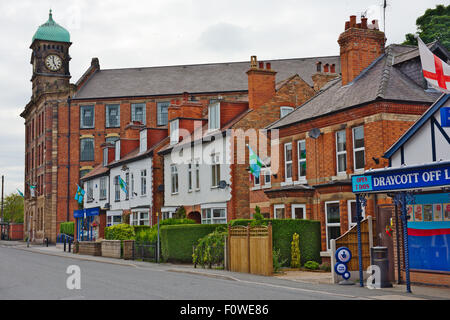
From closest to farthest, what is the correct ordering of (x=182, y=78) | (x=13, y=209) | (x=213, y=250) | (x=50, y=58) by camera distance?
(x=213, y=250)
(x=182, y=78)
(x=50, y=58)
(x=13, y=209)

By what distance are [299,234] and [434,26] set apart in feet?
77.9

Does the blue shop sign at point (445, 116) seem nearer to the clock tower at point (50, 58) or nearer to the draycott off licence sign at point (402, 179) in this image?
the draycott off licence sign at point (402, 179)

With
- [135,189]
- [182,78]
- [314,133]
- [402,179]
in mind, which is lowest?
[402,179]

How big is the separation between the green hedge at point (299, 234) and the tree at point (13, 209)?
9251cm

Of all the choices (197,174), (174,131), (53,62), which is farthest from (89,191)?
(53,62)

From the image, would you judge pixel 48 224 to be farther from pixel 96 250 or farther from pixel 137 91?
pixel 96 250

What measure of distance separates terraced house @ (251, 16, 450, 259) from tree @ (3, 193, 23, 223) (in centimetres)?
9034

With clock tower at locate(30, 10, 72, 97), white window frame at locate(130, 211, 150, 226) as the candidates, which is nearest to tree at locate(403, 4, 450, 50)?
white window frame at locate(130, 211, 150, 226)

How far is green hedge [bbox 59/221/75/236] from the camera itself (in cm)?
6072

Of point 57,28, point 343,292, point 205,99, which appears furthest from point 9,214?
point 343,292

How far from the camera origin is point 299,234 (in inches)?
969

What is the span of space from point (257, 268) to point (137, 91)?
4757cm

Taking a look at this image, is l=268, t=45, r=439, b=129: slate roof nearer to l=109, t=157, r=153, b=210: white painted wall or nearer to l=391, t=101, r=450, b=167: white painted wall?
l=391, t=101, r=450, b=167: white painted wall

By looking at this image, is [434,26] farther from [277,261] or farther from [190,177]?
[277,261]
